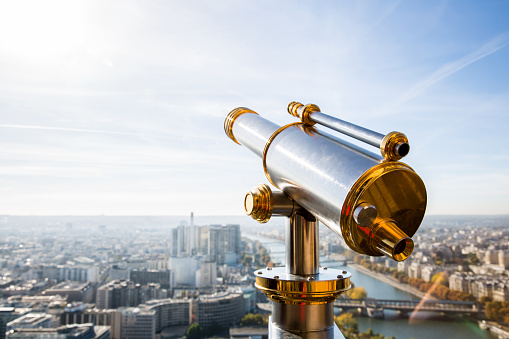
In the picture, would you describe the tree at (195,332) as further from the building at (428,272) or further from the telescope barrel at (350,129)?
the telescope barrel at (350,129)

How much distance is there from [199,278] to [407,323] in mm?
3767

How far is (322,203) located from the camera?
49cm

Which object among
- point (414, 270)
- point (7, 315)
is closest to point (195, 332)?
point (7, 315)

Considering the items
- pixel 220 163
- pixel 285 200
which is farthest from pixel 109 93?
pixel 285 200

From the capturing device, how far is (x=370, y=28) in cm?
229

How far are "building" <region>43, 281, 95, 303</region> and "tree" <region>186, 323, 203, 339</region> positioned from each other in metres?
2.02

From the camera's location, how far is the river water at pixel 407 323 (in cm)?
306

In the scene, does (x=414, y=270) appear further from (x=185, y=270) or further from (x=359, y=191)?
(x=185, y=270)

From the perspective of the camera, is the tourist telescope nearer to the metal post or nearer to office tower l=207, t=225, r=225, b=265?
the metal post

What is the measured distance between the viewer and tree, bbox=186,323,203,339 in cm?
496

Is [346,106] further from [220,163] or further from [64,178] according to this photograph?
[64,178]

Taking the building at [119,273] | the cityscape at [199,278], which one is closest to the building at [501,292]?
the cityscape at [199,278]

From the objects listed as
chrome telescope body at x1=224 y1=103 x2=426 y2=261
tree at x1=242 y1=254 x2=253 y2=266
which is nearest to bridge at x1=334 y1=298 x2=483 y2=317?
→ tree at x1=242 y1=254 x2=253 y2=266

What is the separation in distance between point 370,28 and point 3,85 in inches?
174
